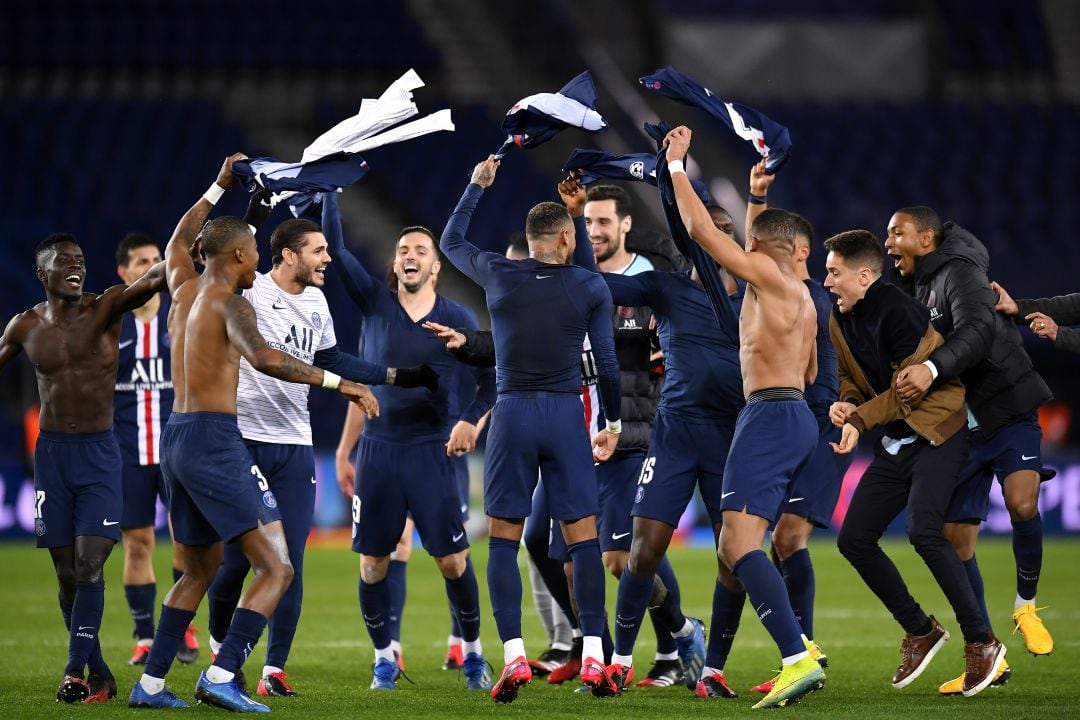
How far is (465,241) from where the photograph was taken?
821cm

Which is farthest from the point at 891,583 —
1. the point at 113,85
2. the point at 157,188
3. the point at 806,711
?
the point at 113,85

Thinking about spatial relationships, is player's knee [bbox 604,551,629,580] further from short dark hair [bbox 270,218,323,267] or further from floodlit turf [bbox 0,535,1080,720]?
short dark hair [bbox 270,218,323,267]

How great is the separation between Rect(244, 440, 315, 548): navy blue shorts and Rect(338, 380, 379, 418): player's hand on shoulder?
3.87 ft

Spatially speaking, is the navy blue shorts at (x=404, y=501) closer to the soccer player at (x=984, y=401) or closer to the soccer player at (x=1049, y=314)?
the soccer player at (x=984, y=401)

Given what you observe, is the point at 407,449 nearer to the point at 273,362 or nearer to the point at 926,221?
the point at 273,362

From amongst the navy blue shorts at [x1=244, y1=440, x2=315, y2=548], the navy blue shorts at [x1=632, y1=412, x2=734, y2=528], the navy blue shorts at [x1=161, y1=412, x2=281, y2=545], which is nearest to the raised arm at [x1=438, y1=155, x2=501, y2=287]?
the navy blue shorts at [x1=632, y1=412, x2=734, y2=528]

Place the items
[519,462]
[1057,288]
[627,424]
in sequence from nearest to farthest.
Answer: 1. [519,462]
2. [627,424]
3. [1057,288]

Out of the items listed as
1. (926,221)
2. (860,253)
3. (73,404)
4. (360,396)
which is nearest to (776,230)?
(860,253)

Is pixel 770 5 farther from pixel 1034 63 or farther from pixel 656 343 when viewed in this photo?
pixel 656 343

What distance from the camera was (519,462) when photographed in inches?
307

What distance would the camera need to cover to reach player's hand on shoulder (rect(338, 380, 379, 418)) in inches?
284

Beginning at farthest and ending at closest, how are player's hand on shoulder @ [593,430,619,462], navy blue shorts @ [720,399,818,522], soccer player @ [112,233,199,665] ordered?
soccer player @ [112,233,199,665]
player's hand on shoulder @ [593,430,619,462]
navy blue shorts @ [720,399,818,522]

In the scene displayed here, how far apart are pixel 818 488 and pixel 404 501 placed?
7.69ft

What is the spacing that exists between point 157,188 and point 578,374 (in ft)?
50.0
